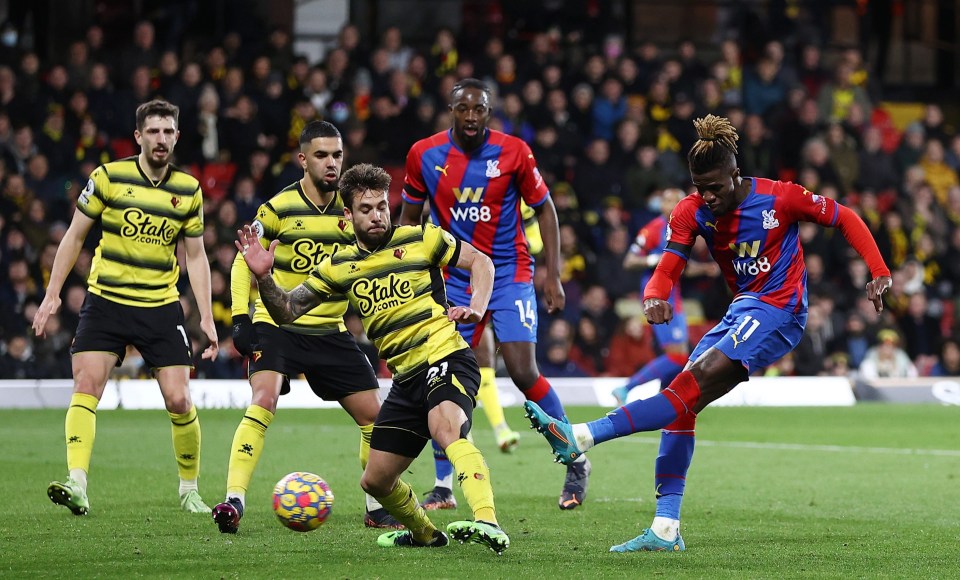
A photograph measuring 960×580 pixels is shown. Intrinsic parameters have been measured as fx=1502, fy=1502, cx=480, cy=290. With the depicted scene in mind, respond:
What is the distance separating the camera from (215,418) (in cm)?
1537

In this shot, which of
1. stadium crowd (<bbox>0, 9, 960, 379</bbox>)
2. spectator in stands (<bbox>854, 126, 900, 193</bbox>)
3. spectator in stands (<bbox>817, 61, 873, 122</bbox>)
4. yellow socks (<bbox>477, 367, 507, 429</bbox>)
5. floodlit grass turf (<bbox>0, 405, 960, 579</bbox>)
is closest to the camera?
floodlit grass turf (<bbox>0, 405, 960, 579</bbox>)

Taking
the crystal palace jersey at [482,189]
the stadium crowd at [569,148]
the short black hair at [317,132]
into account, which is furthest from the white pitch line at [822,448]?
the short black hair at [317,132]

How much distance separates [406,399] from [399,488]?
419 millimetres

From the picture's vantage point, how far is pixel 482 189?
9172mm

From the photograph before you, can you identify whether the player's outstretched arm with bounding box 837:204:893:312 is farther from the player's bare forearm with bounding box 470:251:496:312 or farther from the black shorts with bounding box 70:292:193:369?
the black shorts with bounding box 70:292:193:369

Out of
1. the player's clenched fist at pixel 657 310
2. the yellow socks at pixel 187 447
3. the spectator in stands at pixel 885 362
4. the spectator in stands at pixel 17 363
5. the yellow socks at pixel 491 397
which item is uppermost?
the player's clenched fist at pixel 657 310

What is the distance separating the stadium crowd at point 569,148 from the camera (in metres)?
17.8

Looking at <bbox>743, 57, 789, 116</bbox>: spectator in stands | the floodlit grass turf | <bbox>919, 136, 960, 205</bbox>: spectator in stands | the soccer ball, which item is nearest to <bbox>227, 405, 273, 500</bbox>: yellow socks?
the floodlit grass turf

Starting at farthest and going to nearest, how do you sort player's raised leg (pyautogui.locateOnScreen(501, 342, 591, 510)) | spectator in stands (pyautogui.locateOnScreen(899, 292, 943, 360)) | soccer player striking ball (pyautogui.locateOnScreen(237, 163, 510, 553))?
spectator in stands (pyautogui.locateOnScreen(899, 292, 943, 360)), player's raised leg (pyautogui.locateOnScreen(501, 342, 591, 510)), soccer player striking ball (pyautogui.locateOnScreen(237, 163, 510, 553))

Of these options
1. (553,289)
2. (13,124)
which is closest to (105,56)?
(13,124)

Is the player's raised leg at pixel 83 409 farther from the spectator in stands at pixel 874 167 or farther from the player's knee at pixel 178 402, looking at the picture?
the spectator in stands at pixel 874 167

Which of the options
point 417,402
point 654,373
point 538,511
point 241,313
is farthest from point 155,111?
point 654,373

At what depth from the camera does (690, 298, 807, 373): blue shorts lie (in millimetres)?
7110

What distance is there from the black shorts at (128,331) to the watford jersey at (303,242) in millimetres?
772
